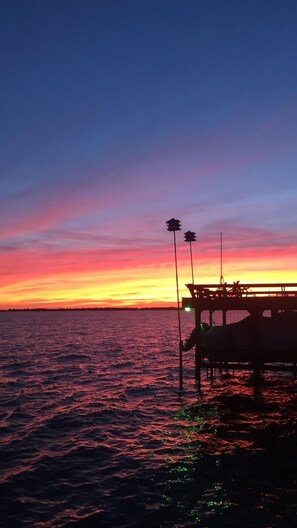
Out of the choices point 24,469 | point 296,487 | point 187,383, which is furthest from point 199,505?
point 187,383

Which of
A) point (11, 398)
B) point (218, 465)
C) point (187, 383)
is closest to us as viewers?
point (218, 465)

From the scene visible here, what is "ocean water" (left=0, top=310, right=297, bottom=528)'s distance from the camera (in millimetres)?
10109

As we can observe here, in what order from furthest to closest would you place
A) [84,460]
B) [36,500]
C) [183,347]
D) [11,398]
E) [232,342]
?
[183,347] → [11,398] → [232,342] → [84,460] → [36,500]

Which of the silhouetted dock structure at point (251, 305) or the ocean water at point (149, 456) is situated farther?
the silhouetted dock structure at point (251, 305)

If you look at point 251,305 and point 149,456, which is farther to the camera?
point 251,305

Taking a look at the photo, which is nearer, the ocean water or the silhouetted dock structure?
the ocean water

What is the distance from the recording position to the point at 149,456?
14.0m

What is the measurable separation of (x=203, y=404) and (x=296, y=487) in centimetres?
995

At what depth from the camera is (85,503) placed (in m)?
10.7

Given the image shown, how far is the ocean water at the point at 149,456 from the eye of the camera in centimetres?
1011

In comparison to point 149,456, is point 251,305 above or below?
above

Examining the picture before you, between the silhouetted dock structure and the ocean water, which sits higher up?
the silhouetted dock structure

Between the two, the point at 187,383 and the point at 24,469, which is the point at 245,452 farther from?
the point at 187,383

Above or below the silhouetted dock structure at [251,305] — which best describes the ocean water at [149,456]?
below
